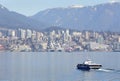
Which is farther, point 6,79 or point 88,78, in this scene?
point 88,78

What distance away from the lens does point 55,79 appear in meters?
88.8

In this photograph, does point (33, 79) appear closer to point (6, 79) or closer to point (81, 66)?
point (6, 79)

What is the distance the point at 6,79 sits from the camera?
8775 centimetres

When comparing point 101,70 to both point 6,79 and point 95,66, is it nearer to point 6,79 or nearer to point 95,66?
point 95,66

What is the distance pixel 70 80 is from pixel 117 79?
26.1ft

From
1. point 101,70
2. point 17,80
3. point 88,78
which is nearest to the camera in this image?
point 17,80

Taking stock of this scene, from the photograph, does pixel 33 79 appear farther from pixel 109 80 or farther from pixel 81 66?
pixel 81 66

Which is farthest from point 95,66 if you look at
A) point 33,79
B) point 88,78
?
point 33,79

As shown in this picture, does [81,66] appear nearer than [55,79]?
No

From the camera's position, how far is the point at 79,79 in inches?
3595

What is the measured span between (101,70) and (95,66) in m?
5.25

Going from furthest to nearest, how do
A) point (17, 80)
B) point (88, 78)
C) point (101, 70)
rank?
1. point (101, 70)
2. point (88, 78)
3. point (17, 80)

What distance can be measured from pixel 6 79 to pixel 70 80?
10823 mm

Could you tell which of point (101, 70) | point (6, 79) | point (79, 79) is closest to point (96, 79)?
point (79, 79)
